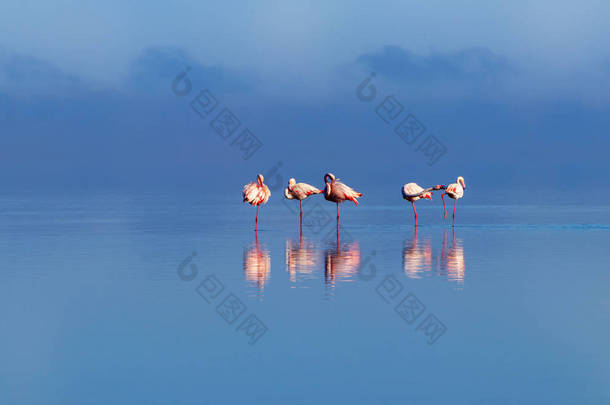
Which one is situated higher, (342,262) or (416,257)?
(416,257)

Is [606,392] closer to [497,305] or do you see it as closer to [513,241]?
[497,305]

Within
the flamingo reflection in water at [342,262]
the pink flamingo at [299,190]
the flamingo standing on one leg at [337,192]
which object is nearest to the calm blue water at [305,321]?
the flamingo reflection in water at [342,262]

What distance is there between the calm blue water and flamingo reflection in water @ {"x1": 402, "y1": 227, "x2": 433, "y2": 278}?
0.19ft

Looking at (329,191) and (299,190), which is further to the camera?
(299,190)

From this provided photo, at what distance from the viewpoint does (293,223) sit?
27234 millimetres

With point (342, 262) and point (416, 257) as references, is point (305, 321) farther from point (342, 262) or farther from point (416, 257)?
point (416, 257)

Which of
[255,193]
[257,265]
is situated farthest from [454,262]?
[255,193]

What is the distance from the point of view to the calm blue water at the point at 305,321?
24.7 ft

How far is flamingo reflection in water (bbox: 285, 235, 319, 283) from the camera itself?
564 inches

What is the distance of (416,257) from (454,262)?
1073 millimetres

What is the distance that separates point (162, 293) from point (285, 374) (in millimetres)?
4671

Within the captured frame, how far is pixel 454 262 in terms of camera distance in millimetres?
15656

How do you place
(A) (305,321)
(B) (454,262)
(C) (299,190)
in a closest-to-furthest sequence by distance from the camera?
1. (A) (305,321)
2. (B) (454,262)
3. (C) (299,190)

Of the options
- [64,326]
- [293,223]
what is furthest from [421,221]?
[64,326]
